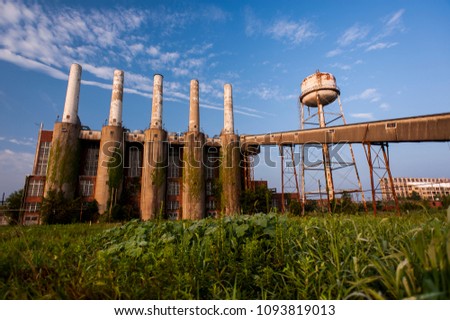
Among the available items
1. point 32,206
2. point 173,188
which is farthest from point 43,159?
point 173,188

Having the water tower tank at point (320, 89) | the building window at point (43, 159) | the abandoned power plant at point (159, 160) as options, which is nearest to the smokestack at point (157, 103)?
the abandoned power plant at point (159, 160)

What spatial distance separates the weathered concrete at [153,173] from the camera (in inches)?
964

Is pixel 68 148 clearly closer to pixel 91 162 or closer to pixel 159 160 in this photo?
pixel 91 162

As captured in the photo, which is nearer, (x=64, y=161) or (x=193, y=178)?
(x=64, y=161)

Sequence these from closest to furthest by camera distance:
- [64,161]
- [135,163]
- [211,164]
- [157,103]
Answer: [64,161], [135,163], [157,103], [211,164]

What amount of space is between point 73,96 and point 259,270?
95.2ft

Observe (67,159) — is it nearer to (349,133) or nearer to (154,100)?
(154,100)

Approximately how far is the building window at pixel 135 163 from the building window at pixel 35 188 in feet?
29.1

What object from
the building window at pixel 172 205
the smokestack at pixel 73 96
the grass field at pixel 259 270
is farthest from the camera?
the building window at pixel 172 205

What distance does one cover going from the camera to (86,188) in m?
24.5

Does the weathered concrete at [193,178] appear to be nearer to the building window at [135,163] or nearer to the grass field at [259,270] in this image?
the building window at [135,163]

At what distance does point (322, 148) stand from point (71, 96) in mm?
27780

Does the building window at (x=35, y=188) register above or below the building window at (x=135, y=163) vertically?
below

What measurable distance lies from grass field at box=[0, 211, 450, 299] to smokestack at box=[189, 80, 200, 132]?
2476 centimetres
